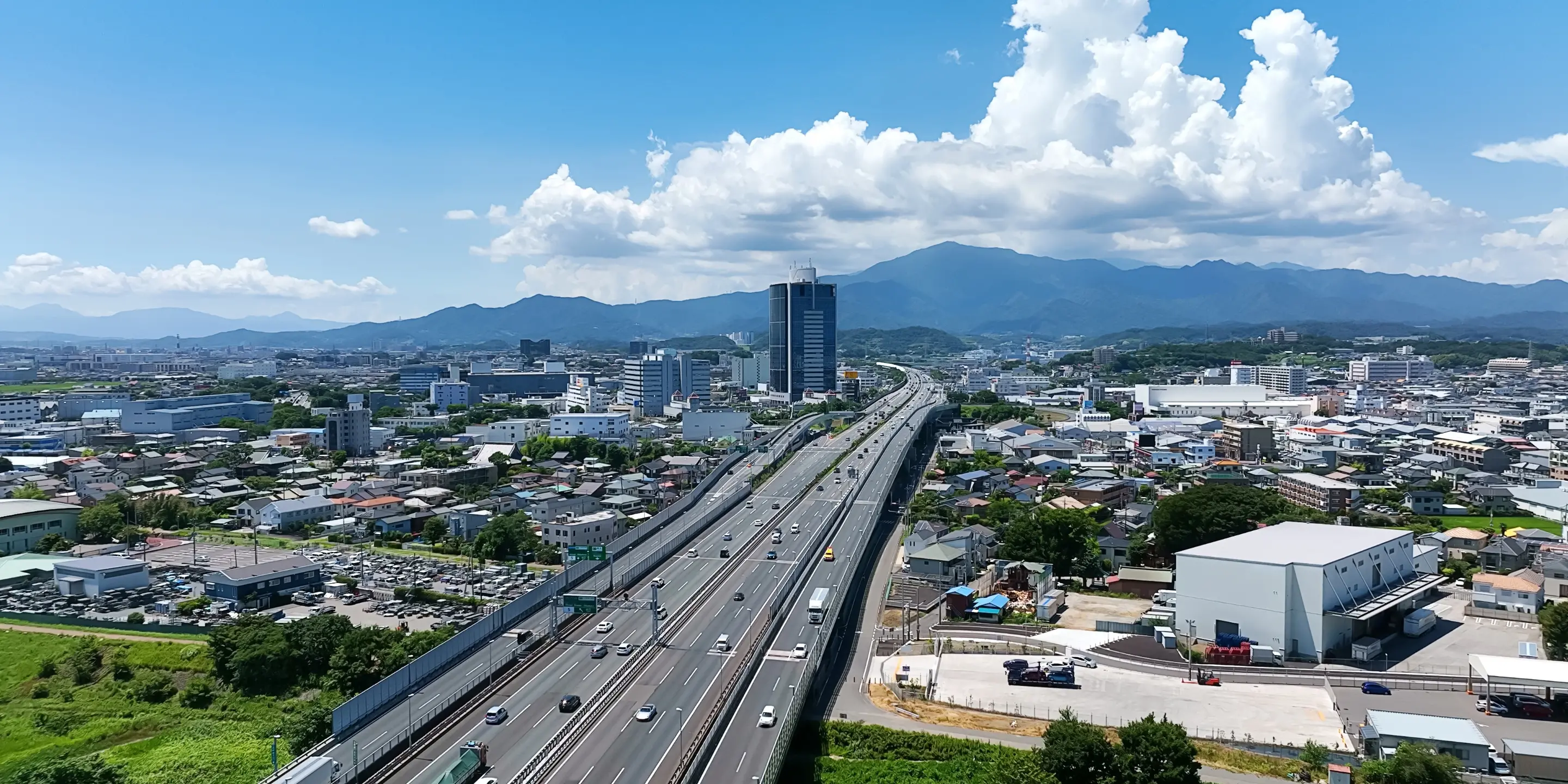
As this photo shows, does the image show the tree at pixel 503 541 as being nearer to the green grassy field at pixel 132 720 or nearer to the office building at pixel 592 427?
the green grassy field at pixel 132 720

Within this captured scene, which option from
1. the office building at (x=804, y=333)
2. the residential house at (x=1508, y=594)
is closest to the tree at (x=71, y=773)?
the residential house at (x=1508, y=594)

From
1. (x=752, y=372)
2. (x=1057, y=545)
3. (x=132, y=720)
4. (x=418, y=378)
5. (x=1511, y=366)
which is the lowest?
(x=132, y=720)

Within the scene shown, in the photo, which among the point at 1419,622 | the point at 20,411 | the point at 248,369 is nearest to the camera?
the point at 1419,622

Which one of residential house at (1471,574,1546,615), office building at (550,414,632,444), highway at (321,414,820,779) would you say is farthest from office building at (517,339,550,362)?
residential house at (1471,574,1546,615)

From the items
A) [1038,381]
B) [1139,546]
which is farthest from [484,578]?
[1038,381]

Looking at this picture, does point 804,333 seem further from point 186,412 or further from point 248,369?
point 248,369

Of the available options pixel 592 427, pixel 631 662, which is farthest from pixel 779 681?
pixel 592 427

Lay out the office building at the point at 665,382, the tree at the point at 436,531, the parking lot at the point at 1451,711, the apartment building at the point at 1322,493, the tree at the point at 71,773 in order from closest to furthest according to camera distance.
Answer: the tree at the point at 71,773 < the parking lot at the point at 1451,711 < the tree at the point at 436,531 < the apartment building at the point at 1322,493 < the office building at the point at 665,382
